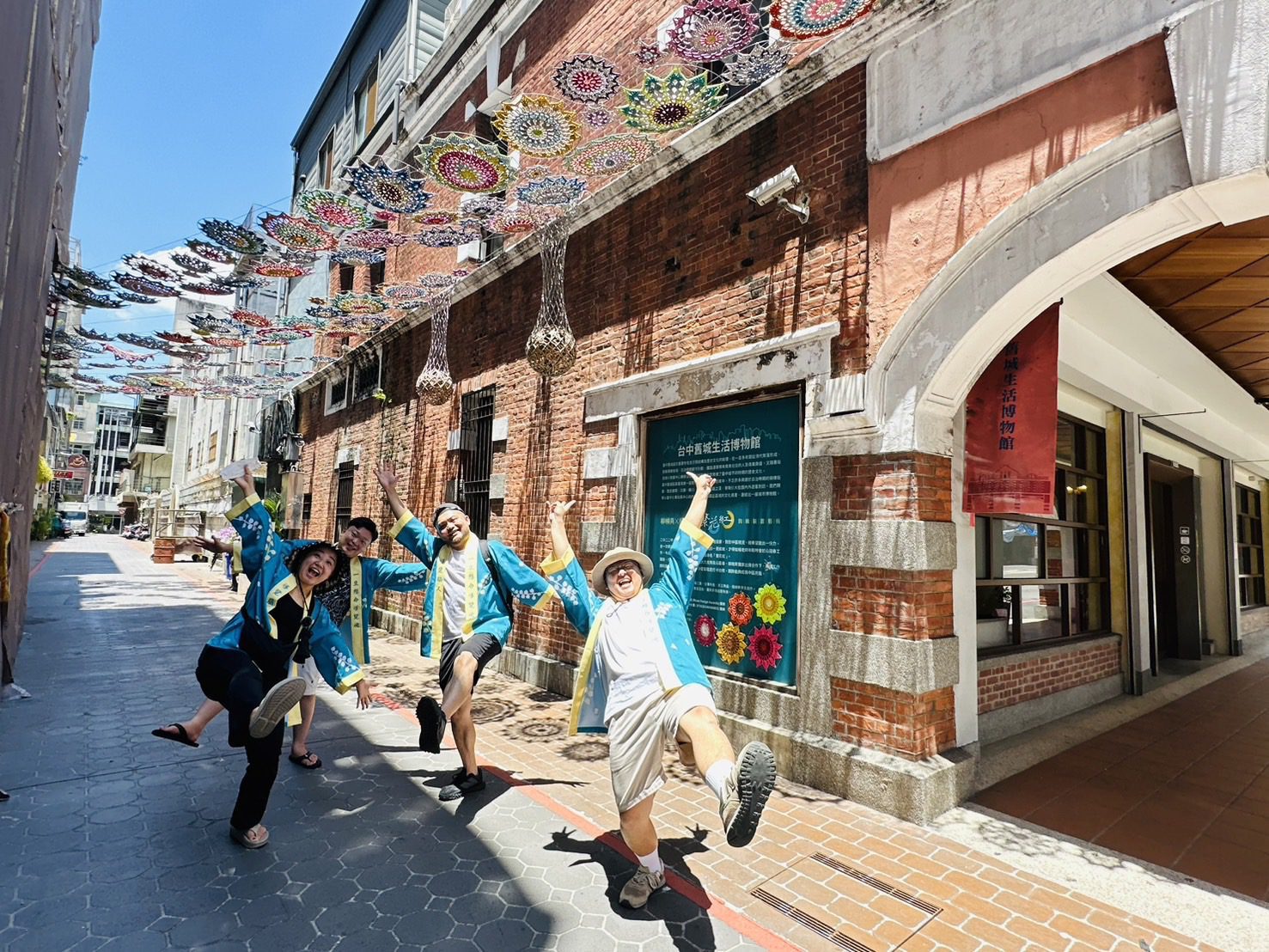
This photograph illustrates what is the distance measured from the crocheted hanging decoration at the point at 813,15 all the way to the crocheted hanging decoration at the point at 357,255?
5256mm

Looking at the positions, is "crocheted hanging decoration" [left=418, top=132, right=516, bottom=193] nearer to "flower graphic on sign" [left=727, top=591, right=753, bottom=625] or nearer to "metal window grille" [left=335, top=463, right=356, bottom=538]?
"flower graphic on sign" [left=727, top=591, right=753, bottom=625]

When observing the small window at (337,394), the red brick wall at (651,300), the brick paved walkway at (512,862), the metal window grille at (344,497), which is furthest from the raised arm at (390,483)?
the small window at (337,394)

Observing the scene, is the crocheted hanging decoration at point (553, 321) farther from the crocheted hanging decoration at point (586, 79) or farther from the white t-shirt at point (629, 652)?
the white t-shirt at point (629, 652)

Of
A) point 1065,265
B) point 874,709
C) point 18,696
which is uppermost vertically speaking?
point 1065,265

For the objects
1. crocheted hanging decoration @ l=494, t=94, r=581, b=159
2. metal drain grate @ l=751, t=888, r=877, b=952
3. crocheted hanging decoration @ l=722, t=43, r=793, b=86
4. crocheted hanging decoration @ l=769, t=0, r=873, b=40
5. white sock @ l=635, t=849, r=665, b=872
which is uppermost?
crocheted hanging decoration @ l=722, t=43, r=793, b=86

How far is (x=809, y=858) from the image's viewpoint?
3.68 meters

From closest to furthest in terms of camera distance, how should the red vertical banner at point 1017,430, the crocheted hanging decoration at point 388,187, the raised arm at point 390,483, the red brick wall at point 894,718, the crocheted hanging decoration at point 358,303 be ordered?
the red brick wall at point 894,718 → the raised arm at point 390,483 → the red vertical banner at point 1017,430 → the crocheted hanging decoration at point 388,187 → the crocheted hanging decoration at point 358,303

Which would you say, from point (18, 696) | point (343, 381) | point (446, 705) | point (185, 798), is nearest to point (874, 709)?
point (446, 705)

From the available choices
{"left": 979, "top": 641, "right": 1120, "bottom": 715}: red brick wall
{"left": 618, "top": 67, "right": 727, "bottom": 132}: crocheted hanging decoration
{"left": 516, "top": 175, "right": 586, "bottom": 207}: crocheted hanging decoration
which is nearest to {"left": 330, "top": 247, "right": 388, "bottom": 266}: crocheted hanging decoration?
{"left": 516, "top": 175, "right": 586, "bottom": 207}: crocheted hanging decoration

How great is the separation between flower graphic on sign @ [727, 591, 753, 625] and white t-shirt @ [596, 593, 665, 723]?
7.85 ft

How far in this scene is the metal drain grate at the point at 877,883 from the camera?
3249mm

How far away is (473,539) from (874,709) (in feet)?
10.1

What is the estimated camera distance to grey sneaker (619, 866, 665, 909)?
309 centimetres

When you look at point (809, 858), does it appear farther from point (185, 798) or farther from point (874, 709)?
point (185, 798)
